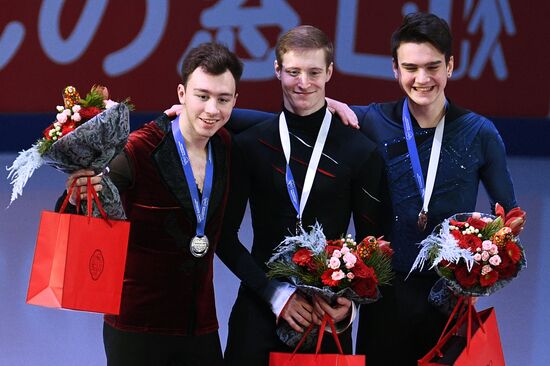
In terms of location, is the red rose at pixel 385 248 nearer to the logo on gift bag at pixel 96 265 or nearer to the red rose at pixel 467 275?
the red rose at pixel 467 275

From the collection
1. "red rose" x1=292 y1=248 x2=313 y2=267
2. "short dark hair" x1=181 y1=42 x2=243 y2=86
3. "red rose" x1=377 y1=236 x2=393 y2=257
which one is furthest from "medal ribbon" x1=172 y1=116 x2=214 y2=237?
"red rose" x1=377 y1=236 x2=393 y2=257

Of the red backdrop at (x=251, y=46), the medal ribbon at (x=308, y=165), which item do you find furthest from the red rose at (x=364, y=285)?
the red backdrop at (x=251, y=46)

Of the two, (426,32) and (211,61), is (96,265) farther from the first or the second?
(426,32)

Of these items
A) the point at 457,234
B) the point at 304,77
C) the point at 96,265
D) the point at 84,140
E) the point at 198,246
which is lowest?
the point at 96,265

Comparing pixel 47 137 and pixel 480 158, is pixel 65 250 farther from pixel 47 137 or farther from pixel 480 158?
pixel 480 158

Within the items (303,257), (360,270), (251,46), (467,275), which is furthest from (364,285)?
(251,46)

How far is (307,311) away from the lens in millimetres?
3572

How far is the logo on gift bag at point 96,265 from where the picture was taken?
3324mm

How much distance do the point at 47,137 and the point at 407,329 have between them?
143 cm

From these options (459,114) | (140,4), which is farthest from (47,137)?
(140,4)

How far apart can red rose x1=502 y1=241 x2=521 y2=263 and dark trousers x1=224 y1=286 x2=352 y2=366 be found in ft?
1.89

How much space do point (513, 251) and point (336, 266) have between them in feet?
1.93

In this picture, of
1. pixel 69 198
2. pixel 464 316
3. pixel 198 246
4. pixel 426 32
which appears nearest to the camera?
pixel 69 198

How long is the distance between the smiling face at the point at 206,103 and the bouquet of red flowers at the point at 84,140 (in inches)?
11.5
